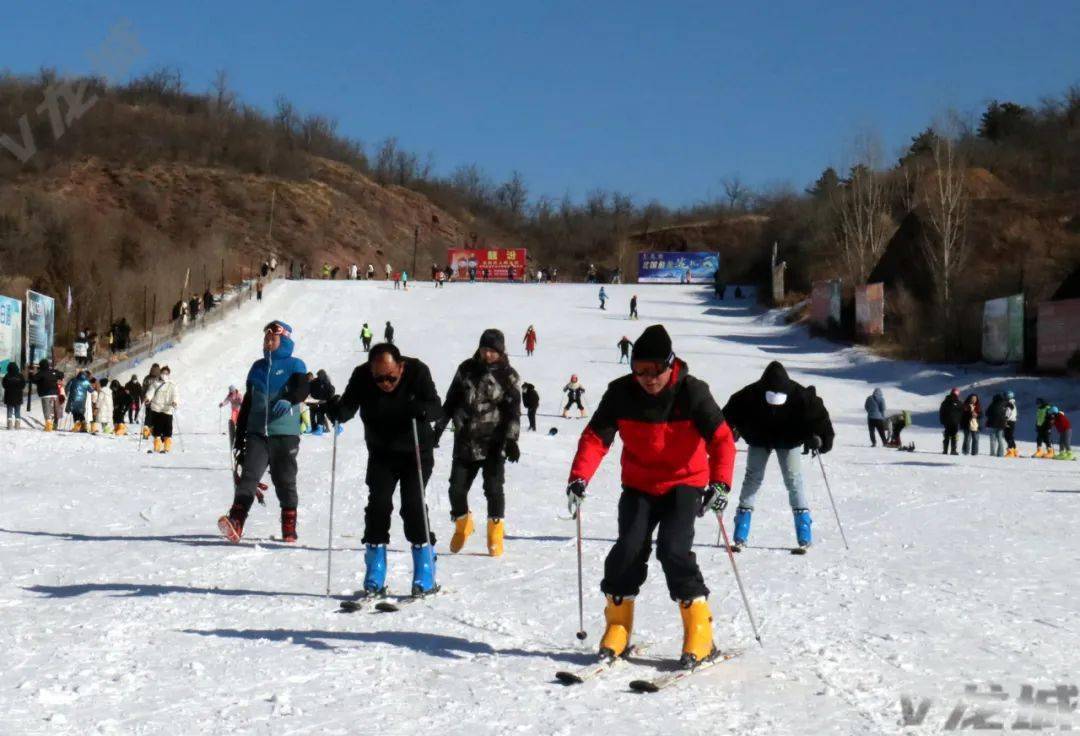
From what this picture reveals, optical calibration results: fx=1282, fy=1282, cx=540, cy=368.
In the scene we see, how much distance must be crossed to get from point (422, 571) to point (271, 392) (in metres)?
2.67

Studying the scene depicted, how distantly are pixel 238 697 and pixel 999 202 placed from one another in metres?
56.7

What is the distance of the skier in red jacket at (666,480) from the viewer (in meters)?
5.88

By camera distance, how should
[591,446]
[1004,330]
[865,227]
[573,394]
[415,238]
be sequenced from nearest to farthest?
[591,446] → [573,394] → [1004,330] → [865,227] → [415,238]

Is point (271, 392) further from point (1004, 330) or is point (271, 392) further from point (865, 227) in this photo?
point (865, 227)

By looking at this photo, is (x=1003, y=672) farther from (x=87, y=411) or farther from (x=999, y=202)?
(x=999, y=202)

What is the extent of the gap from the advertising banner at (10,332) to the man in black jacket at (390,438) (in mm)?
27419

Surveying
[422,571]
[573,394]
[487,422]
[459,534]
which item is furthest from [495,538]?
[573,394]

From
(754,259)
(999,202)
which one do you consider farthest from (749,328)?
(754,259)

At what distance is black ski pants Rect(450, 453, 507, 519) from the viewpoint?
9586 millimetres

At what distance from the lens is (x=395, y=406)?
7.51 meters

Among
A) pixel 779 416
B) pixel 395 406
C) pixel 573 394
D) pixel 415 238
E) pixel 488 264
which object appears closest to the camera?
pixel 395 406

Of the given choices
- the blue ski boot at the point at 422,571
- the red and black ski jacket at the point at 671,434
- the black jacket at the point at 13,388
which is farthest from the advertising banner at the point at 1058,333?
the red and black ski jacket at the point at 671,434

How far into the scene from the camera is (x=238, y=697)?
17.9ft

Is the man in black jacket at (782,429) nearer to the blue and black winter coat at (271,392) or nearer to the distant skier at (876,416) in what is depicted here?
the blue and black winter coat at (271,392)
